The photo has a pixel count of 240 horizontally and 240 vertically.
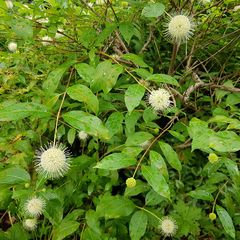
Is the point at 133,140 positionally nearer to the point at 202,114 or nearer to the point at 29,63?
the point at 202,114

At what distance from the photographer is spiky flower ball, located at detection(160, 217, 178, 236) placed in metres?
1.37

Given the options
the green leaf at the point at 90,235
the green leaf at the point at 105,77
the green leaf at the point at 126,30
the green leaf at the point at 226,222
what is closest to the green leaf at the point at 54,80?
the green leaf at the point at 105,77

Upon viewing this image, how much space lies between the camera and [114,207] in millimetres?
1187

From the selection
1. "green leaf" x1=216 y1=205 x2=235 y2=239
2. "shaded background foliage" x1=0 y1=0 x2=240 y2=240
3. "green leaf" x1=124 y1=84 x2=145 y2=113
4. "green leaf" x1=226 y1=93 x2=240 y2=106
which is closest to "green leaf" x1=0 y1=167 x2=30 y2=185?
"shaded background foliage" x1=0 y1=0 x2=240 y2=240

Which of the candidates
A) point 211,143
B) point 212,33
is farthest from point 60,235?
point 212,33

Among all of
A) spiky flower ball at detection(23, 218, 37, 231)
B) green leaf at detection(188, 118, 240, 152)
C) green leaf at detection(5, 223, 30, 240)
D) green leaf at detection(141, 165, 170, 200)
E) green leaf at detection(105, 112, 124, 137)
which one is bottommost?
green leaf at detection(5, 223, 30, 240)

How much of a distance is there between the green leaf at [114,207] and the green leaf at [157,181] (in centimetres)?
30

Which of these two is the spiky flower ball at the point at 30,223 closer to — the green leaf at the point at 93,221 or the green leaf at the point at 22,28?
the green leaf at the point at 93,221

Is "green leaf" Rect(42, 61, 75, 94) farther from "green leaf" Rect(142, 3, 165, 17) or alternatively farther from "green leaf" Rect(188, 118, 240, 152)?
"green leaf" Rect(188, 118, 240, 152)

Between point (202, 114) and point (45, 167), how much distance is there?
88cm

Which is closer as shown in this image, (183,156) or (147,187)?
(147,187)

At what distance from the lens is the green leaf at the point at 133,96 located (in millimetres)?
915

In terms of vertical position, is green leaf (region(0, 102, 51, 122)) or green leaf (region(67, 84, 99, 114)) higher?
green leaf (region(67, 84, 99, 114))

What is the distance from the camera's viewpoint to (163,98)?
3.88 feet
